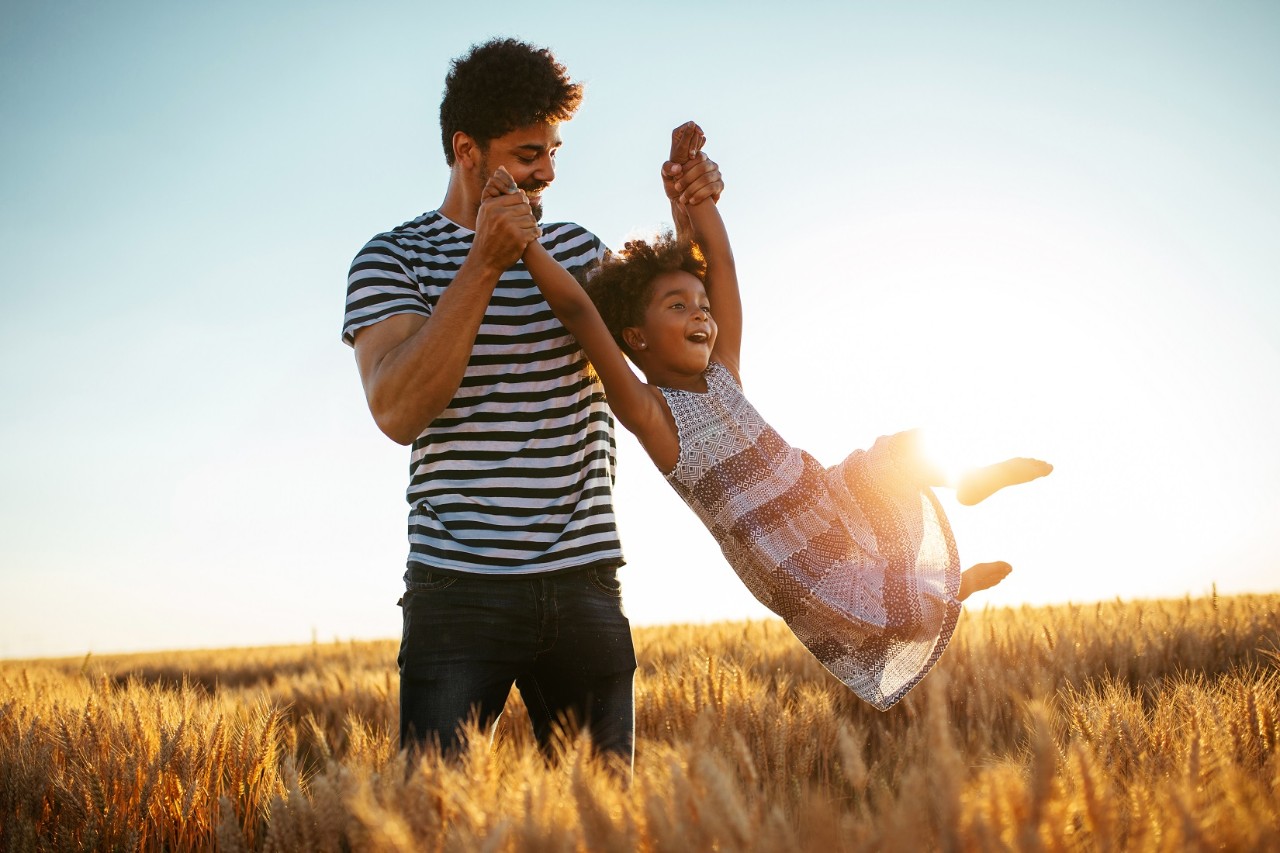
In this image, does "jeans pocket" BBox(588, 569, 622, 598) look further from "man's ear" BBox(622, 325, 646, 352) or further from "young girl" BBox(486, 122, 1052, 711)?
"man's ear" BBox(622, 325, 646, 352)

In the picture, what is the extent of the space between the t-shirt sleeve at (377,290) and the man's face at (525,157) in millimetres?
356

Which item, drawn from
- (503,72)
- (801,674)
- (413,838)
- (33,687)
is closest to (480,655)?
(413,838)

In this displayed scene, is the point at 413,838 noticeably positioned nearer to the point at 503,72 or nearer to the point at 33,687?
the point at 503,72

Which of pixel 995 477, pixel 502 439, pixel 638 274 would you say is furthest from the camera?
pixel 638 274

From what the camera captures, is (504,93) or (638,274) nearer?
(504,93)

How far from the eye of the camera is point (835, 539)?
3.00 metres

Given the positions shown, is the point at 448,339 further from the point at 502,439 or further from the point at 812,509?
the point at 812,509

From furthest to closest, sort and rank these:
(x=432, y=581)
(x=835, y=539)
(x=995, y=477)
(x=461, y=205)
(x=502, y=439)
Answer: (x=835, y=539), (x=995, y=477), (x=461, y=205), (x=502, y=439), (x=432, y=581)

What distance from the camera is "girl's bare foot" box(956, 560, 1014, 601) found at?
117 inches

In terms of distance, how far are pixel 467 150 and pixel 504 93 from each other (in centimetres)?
19

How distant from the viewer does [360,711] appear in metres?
5.02

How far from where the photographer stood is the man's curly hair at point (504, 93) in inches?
95.9

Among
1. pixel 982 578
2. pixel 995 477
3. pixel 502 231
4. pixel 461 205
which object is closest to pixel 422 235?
pixel 461 205

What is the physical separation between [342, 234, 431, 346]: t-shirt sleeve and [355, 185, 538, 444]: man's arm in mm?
148
